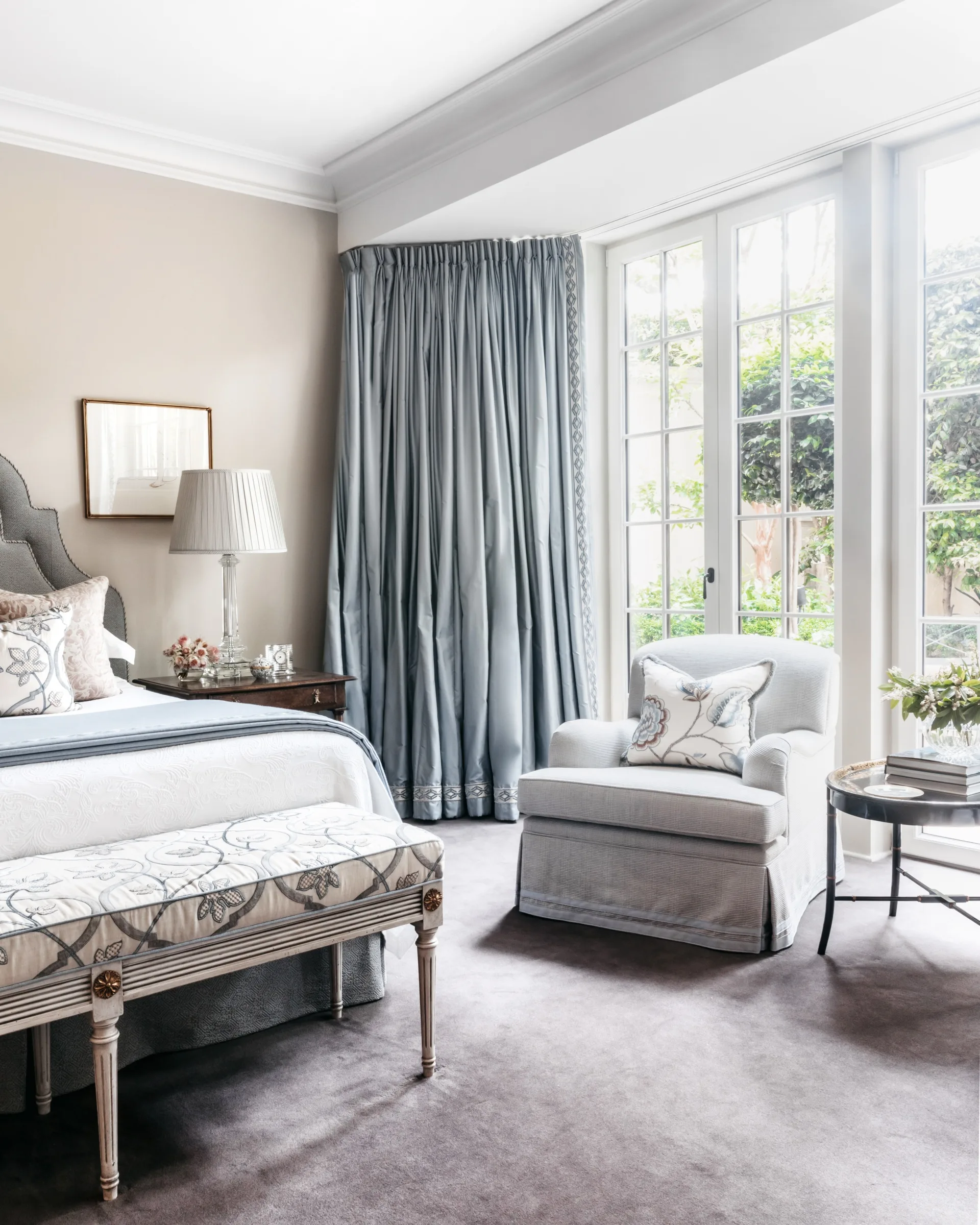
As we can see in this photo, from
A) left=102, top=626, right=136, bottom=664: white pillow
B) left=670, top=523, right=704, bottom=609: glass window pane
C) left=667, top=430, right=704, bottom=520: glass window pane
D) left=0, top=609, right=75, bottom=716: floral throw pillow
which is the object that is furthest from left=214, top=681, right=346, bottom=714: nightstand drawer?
left=667, top=430, right=704, bottom=520: glass window pane

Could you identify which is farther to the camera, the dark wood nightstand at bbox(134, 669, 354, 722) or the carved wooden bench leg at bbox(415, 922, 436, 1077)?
the dark wood nightstand at bbox(134, 669, 354, 722)

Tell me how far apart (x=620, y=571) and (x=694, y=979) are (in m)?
2.33

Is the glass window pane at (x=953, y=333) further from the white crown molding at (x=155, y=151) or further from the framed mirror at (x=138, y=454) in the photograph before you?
the framed mirror at (x=138, y=454)

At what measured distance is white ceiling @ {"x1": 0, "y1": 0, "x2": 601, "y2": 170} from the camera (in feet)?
10.4

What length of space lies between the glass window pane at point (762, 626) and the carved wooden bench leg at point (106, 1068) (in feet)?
9.36

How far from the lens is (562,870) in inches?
123

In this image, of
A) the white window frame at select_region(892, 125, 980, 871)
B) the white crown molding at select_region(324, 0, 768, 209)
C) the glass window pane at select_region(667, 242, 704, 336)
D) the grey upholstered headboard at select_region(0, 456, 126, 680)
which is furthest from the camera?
the glass window pane at select_region(667, 242, 704, 336)

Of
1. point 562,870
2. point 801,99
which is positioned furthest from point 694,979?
point 801,99

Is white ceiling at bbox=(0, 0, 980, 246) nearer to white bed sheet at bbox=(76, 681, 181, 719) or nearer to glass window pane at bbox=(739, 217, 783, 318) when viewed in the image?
glass window pane at bbox=(739, 217, 783, 318)

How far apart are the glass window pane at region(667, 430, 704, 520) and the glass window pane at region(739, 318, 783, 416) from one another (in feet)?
0.84

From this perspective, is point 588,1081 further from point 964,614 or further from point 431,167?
point 431,167

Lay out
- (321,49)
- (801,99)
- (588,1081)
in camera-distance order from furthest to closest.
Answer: (321,49), (801,99), (588,1081)

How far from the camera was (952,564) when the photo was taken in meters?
3.52

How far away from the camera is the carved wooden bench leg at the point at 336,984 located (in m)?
2.51
